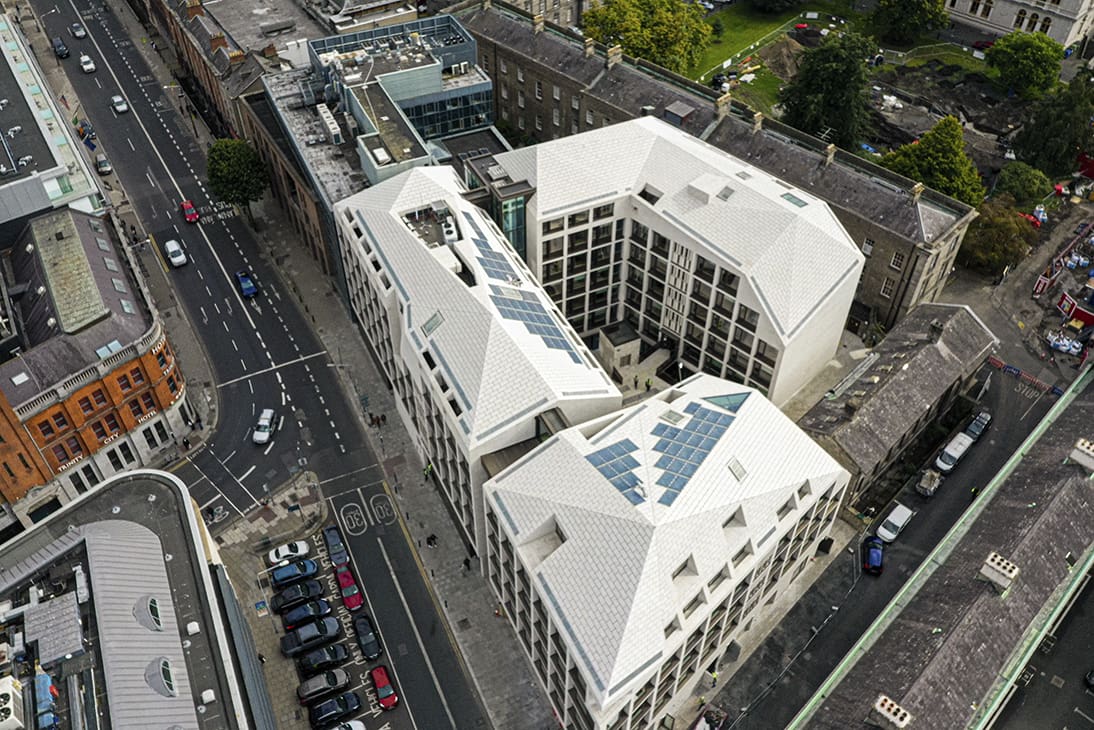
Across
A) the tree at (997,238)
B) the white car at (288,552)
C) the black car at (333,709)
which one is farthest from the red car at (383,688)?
the tree at (997,238)

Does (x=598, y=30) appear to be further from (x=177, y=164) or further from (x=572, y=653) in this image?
(x=572, y=653)

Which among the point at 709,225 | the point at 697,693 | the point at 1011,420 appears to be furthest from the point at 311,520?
the point at 1011,420

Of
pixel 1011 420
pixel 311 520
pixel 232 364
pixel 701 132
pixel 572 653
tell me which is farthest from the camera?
pixel 701 132

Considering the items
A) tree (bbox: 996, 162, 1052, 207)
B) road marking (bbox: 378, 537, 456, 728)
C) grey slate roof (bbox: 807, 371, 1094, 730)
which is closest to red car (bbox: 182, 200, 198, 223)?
road marking (bbox: 378, 537, 456, 728)

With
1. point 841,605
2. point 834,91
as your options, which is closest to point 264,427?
point 841,605

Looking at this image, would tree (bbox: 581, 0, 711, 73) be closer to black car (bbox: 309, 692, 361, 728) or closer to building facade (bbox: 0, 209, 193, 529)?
building facade (bbox: 0, 209, 193, 529)

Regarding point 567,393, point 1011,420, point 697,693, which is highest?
point 567,393

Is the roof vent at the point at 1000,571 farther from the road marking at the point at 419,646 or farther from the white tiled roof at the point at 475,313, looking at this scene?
the road marking at the point at 419,646
